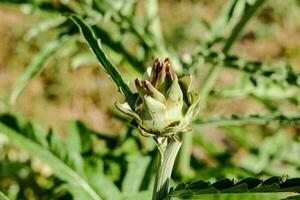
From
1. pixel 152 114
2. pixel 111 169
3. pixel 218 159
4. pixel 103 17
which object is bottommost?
pixel 152 114

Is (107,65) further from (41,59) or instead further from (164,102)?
(41,59)

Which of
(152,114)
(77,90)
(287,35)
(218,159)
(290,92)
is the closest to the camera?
(152,114)

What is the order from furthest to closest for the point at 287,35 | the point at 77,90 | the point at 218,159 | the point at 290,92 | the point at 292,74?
the point at 287,35, the point at 77,90, the point at 218,159, the point at 290,92, the point at 292,74

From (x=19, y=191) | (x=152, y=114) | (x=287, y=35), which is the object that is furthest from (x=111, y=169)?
(x=287, y=35)

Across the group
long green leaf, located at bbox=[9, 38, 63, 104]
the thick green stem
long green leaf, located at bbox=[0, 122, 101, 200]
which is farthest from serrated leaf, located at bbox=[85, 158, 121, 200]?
the thick green stem

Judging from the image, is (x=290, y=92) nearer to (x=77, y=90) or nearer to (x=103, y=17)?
(x=103, y=17)
